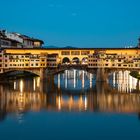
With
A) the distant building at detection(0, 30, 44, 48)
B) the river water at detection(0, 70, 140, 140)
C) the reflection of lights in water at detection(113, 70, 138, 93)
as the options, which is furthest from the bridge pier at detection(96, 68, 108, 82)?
the river water at detection(0, 70, 140, 140)

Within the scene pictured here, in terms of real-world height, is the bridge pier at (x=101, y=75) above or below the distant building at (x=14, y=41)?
below

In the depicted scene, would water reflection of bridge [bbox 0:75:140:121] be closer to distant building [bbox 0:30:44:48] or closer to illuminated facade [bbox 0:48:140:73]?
illuminated facade [bbox 0:48:140:73]

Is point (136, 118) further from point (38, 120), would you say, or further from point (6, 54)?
point (6, 54)

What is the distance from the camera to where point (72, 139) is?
1330 centimetres

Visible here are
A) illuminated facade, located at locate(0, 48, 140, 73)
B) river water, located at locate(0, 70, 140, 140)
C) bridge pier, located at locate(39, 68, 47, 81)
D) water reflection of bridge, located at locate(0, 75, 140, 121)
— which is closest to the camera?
river water, located at locate(0, 70, 140, 140)

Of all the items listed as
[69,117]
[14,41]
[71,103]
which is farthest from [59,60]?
[69,117]

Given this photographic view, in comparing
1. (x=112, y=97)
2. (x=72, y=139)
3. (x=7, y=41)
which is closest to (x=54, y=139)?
(x=72, y=139)

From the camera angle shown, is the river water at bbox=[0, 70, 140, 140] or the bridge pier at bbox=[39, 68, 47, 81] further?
the bridge pier at bbox=[39, 68, 47, 81]

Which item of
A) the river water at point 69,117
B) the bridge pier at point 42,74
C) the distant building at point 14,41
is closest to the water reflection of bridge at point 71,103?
the river water at point 69,117

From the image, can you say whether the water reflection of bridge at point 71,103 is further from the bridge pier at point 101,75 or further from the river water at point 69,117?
the bridge pier at point 101,75

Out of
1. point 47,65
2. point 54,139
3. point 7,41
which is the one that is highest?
point 7,41

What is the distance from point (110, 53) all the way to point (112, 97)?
19399 millimetres

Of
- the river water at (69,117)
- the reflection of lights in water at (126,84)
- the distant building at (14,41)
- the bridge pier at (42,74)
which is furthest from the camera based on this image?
the distant building at (14,41)

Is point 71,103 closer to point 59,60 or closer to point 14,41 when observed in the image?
point 59,60
